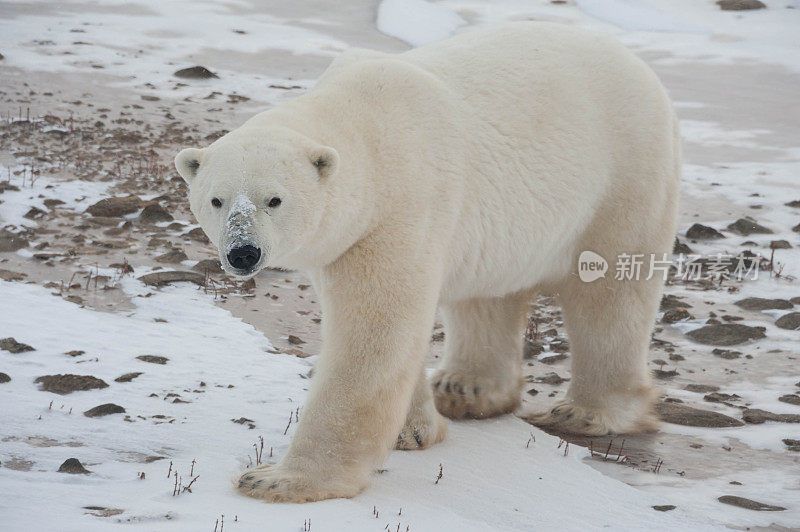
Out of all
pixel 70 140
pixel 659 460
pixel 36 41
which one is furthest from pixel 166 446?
pixel 36 41

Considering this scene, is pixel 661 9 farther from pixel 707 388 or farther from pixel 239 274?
pixel 239 274

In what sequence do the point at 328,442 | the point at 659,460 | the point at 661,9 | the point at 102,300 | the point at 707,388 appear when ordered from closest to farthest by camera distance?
the point at 328,442, the point at 659,460, the point at 707,388, the point at 102,300, the point at 661,9

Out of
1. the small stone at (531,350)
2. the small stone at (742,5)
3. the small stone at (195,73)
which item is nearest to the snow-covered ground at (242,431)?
the small stone at (531,350)

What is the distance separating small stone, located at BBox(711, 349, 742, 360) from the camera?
617cm

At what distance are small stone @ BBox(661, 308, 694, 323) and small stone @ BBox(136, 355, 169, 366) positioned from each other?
11.9ft

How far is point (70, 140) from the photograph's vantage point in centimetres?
1023

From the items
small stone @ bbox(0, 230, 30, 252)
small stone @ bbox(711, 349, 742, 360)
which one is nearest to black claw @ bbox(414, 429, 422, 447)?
small stone @ bbox(711, 349, 742, 360)

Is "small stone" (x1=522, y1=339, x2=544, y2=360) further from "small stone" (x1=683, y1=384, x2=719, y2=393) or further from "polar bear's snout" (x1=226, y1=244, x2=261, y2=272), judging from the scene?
"polar bear's snout" (x1=226, y1=244, x2=261, y2=272)

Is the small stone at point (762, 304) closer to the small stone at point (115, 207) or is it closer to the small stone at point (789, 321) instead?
the small stone at point (789, 321)

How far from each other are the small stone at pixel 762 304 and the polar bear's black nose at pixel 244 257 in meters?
4.93

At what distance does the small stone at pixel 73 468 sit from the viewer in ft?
11.9

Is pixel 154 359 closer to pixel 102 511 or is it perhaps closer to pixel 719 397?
pixel 102 511

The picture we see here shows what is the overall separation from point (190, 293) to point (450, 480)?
3.08m

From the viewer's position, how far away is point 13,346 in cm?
508
